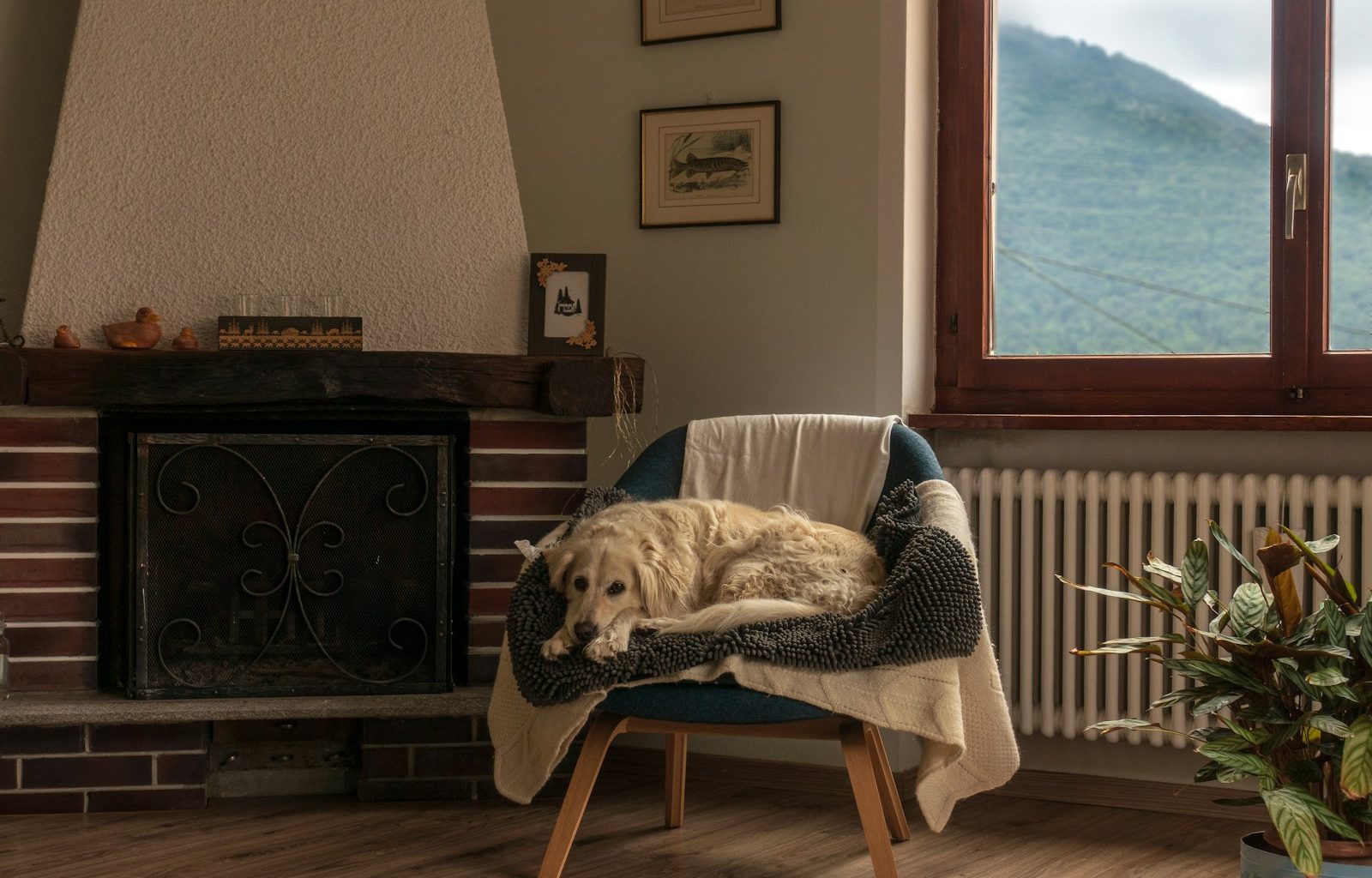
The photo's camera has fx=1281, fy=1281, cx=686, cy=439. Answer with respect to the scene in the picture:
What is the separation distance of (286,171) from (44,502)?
0.91m

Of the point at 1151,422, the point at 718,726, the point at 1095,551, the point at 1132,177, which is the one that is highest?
the point at 1132,177

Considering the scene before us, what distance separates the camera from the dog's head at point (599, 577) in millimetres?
2162

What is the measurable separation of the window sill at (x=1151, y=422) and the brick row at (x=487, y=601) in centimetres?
102

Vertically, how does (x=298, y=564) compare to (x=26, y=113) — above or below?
below

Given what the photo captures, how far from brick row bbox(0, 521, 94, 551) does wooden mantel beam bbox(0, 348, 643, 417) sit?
273 millimetres

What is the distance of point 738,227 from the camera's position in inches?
123

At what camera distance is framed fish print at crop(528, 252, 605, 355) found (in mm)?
2941

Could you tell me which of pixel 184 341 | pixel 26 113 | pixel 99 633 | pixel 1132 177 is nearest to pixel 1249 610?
pixel 1132 177

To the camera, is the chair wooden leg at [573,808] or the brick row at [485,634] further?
the brick row at [485,634]

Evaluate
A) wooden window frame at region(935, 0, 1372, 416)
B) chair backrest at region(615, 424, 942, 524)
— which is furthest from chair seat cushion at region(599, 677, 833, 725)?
wooden window frame at region(935, 0, 1372, 416)

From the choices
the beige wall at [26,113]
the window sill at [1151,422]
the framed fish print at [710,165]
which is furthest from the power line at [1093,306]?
the beige wall at [26,113]

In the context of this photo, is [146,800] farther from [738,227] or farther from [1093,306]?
[1093,306]

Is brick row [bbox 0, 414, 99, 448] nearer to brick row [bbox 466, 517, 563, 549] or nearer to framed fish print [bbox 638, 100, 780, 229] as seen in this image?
brick row [bbox 466, 517, 563, 549]

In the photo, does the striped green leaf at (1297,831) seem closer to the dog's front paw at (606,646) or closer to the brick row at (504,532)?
the dog's front paw at (606,646)
